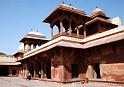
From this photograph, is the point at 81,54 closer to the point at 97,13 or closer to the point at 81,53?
the point at 81,53

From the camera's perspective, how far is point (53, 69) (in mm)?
14312

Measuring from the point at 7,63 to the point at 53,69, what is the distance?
22.4m

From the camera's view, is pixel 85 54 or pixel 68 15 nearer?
pixel 85 54

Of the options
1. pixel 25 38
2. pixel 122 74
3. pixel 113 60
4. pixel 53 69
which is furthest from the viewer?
pixel 25 38

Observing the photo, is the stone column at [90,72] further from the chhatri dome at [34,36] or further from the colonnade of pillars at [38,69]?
the chhatri dome at [34,36]

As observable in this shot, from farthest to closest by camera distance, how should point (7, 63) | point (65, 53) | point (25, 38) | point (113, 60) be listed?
point (7, 63)
point (25, 38)
point (65, 53)
point (113, 60)

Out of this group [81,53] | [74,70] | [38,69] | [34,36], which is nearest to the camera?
[74,70]

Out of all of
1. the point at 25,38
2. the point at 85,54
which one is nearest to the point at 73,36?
the point at 85,54

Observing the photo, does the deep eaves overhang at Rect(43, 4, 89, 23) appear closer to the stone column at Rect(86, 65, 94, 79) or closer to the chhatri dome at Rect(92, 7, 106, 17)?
the chhatri dome at Rect(92, 7, 106, 17)

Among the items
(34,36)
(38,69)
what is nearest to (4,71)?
(34,36)

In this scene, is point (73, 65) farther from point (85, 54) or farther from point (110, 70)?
point (110, 70)

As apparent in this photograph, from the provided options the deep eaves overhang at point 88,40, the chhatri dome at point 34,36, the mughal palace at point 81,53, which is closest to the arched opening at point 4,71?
the chhatri dome at point 34,36

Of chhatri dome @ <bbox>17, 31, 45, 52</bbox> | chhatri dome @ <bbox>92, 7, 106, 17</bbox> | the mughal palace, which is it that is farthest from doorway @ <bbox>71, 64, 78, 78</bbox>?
chhatri dome @ <bbox>17, 31, 45, 52</bbox>

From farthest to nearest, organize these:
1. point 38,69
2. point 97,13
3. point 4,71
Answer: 1. point 4,71
2. point 97,13
3. point 38,69
